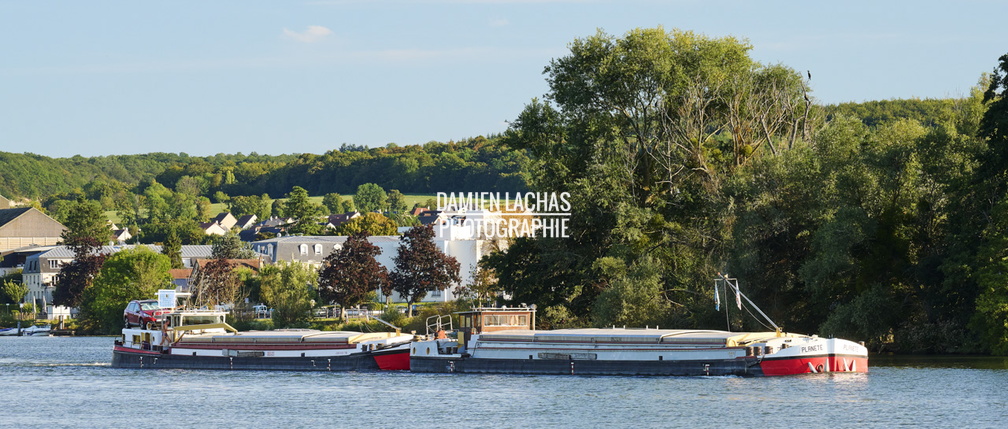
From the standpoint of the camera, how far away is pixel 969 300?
82.0 metres

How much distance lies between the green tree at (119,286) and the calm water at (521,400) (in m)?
85.5

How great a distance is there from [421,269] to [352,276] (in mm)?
10916

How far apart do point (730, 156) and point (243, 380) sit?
43765 mm

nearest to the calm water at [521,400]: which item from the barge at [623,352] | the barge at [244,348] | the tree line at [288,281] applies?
the barge at [623,352]

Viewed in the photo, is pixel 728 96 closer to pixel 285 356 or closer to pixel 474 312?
pixel 474 312

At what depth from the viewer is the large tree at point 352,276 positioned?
15825cm

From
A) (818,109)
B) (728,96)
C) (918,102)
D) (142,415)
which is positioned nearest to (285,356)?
(142,415)

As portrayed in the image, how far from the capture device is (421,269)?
6565 inches

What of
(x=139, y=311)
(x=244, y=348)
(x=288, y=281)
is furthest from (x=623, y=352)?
(x=288, y=281)

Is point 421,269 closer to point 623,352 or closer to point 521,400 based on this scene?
point 623,352

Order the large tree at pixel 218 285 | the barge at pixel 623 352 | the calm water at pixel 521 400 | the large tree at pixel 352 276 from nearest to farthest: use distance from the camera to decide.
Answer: the calm water at pixel 521 400 → the barge at pixel 623 352 → the large tree at pixel 352 276 → the large tree at pixel 218 285

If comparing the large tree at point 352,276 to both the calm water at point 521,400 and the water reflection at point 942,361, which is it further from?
the water reflection at point 942,361

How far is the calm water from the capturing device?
184 feet

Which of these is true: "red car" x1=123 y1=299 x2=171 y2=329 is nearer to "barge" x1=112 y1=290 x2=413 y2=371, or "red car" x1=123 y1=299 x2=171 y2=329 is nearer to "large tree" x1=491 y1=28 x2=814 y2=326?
"barge" x1=112 y1=290 x2=413 y2=371
